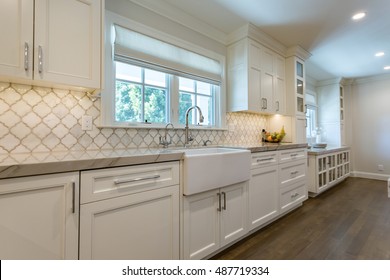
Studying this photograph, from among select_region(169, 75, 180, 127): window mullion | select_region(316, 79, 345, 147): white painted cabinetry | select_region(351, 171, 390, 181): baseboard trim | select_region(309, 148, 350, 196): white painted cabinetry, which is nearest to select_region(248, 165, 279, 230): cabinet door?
select_region(169, 75, 180, 127): window mullion

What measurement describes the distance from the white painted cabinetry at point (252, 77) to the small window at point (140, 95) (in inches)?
39.6

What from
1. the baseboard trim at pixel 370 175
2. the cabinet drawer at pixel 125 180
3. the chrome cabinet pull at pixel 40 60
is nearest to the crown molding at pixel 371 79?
the baseboard trim at pixel 370 175

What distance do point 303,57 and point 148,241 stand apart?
11.7 ft

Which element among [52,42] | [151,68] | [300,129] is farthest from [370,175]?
[52,42]

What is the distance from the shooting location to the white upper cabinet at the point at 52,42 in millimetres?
1087

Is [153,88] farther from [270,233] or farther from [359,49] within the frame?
[359,49]

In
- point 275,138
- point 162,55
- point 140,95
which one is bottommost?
point 275,138

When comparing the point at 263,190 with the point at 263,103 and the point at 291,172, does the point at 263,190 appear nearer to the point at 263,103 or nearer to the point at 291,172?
the point at 291,172

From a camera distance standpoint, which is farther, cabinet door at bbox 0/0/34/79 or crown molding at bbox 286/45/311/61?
crown molding at bbox 286/45/311/61

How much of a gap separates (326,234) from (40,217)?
263 cm

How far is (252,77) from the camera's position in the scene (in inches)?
100

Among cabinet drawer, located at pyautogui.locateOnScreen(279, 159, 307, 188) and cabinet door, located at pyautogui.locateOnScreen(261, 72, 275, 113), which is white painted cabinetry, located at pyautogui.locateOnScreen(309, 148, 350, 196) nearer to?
cabinet drawer, located at pyautogui.locateOnScreen(279, 159, 307, 188)

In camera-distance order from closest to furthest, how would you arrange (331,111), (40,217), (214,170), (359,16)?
(40,217) < (214,170) < (359,16) < (331,111)

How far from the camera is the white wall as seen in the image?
14.8 ft
